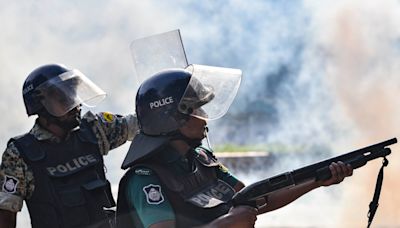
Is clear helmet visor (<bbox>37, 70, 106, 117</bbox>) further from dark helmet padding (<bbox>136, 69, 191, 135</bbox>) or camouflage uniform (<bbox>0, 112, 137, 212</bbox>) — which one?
dark helmet padding (<bbox>136, 69, 191, 135</bbox>)

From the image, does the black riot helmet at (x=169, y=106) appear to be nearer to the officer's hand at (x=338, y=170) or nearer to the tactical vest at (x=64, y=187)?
the officer's hand at (x=338, y=170)

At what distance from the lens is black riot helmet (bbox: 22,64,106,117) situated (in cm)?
466

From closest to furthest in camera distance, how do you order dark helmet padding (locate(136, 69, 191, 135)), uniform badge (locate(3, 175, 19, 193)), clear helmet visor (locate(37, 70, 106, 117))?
dark helmet padding (locate(136, 69, 191, 135)) < uniform badge (locate(3, 175, 19, 193)) < clear helmet visor (locate(37, 70, 106, 117))

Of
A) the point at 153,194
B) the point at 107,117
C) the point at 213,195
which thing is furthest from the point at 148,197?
the point at 107,117

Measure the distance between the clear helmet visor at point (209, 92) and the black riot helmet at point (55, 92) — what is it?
0.89m

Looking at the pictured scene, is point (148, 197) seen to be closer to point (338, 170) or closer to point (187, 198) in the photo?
point (187, 198)

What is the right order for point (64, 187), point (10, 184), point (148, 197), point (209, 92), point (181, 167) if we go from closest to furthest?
point (148, 197) < point (181, 167) < point (209, 92) < point (10, 184) < point (64, 187)

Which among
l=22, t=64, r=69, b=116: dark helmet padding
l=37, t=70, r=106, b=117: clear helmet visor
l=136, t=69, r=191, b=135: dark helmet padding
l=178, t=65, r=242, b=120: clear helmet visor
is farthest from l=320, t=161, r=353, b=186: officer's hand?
l=22, t=64, r=69, b=116: dark helmet padding

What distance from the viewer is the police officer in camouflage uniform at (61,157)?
14.5 ft

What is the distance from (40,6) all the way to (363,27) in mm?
4554

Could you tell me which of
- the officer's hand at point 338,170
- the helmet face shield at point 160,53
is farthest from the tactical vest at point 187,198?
the helmet face shield at point 160,53

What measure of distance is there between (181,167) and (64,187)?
1.01m

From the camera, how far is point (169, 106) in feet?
12.2

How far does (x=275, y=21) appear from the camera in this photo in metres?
14.1
